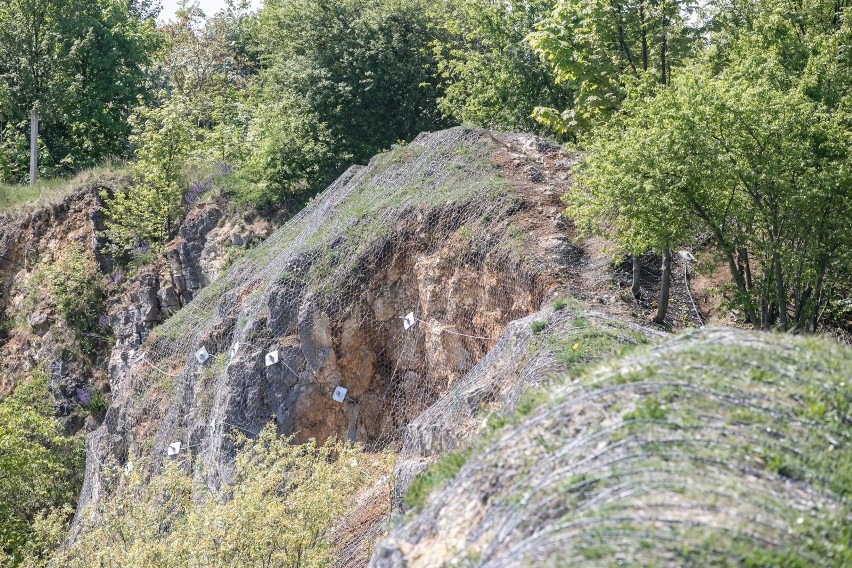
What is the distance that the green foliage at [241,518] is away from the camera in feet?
37.4

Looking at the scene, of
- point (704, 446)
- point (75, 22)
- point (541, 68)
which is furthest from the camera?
point (75, 22)

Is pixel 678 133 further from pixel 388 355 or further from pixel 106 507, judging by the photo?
pixel 106 507

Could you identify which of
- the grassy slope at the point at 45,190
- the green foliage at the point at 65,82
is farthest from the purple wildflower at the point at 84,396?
the green foliage at the point at 65,82

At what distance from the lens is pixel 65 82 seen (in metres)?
31.5

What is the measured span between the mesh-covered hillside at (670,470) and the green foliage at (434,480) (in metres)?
0.17

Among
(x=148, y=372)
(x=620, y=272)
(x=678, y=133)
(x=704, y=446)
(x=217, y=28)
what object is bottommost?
(x=148, y=372)

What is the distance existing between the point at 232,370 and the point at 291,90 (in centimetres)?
1199

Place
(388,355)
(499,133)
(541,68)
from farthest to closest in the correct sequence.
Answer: (541,68) → (499,133) → (388,355)

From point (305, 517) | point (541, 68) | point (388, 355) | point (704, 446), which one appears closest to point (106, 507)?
point (305, 517)

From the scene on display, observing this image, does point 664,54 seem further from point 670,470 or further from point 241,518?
point 670,470

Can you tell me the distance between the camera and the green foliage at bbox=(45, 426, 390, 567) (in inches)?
449

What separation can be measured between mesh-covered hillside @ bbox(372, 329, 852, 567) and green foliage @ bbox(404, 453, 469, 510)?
0.17m

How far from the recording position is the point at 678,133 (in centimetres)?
1181

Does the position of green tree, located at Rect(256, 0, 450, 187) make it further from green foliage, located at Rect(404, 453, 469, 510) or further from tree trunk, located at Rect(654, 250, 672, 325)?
green foliage, located at Rect(404, 453, 469, 510)
